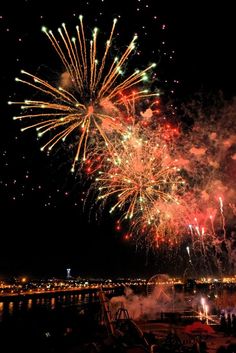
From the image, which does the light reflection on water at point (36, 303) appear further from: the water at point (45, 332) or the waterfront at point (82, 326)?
the waterfront at point (82, 326)

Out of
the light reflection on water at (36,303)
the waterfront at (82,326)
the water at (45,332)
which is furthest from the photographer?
the light reflection on water at (36,303)

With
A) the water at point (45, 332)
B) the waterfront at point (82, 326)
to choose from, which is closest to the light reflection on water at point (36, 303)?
the water at point (45, 332)

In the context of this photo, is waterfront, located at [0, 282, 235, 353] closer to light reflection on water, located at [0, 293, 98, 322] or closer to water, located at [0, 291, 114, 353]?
water, located at [0, 291, 114, 353]

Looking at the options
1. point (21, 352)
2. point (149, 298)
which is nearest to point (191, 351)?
point (149, 298)

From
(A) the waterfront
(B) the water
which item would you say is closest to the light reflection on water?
(B) the water

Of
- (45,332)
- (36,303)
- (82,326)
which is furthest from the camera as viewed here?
(36,303)

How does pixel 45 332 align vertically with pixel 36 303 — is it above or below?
above

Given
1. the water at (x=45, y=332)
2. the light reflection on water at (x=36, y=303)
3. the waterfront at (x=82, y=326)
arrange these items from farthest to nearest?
the light reflection on water at (x=36, y=303) → the water at (x=45, y=332) → the waterfront at (x=82, y=326)

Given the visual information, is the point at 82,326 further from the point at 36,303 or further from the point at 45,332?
the point at 36,303

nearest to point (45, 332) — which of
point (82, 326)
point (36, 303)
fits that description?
point (82, 326)

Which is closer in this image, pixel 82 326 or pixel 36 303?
pixel 82 326

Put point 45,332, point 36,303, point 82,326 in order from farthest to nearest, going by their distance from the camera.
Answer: point 36,303
point 45,332
point 82,326

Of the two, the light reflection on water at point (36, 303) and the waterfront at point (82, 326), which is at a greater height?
the waterfront at point (82, 326)

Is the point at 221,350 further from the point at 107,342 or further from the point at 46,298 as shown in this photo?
the point at 46,298
